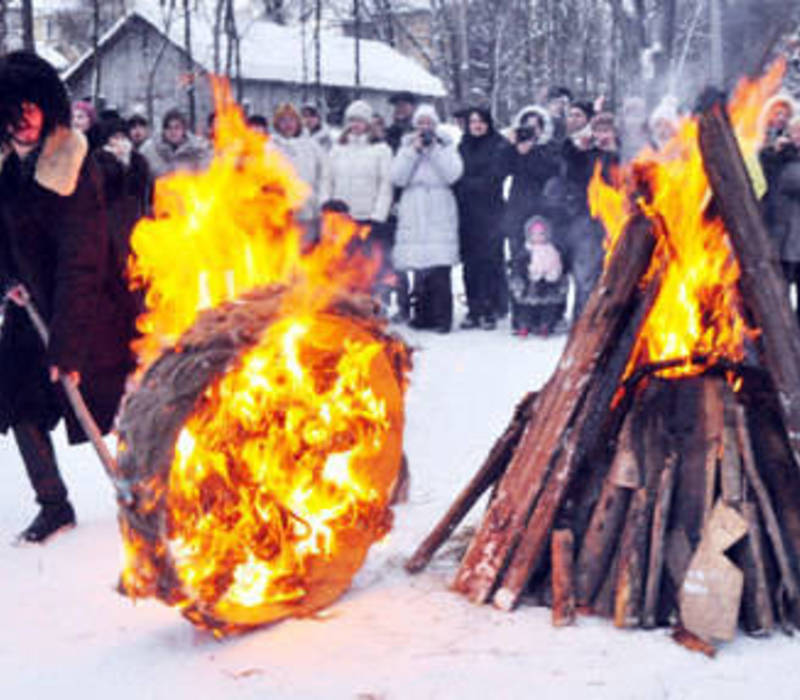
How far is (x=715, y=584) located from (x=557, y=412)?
917 mm

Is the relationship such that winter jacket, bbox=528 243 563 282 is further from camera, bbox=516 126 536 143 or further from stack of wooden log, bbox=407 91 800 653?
stack of wooden log, bbox=407 91 800 653

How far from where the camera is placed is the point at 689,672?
375 centimetres

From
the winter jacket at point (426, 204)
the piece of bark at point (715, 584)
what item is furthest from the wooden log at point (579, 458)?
the winter jacket at point (426, 204)

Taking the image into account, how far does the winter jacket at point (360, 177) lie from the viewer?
11141 mm

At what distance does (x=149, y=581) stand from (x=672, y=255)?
7.85 ft

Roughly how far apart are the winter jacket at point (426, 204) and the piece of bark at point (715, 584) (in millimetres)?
7236

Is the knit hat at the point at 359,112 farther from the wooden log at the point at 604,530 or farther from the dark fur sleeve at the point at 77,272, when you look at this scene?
the wooden log at the point at 604,530

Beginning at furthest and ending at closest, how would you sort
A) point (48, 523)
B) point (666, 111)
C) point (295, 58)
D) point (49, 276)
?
point (295, 58)
point (666, 111)
point (48, 523)
point (49, 276)

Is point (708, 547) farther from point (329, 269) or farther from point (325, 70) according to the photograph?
point (325, 70)

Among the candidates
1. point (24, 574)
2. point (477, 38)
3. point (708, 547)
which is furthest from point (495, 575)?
point (477, 38)

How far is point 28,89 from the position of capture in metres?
4.85

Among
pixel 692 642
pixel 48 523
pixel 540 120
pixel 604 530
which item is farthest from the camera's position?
pixel 540 120

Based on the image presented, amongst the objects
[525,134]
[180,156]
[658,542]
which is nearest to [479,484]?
[658,542]

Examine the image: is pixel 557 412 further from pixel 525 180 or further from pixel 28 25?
pixel 28 25
